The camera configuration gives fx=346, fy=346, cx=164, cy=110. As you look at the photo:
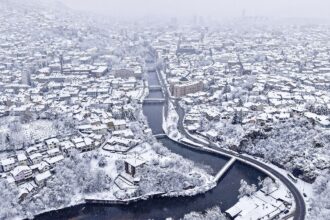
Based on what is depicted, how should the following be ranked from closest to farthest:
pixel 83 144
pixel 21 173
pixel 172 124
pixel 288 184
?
pixel 288 184, pixel 21 173, pixel 83 144, pixel 172 124

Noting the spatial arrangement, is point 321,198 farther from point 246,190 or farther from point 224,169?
point 224,169

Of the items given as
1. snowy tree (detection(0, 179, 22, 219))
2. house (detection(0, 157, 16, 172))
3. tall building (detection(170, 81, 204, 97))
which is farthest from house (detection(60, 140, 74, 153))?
tall building (detection(170, 81, 204, 97))

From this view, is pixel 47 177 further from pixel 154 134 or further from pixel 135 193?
pixel 154 134

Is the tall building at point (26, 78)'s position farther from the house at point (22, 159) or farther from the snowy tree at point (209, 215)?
the snowy tree at point (209, 215)

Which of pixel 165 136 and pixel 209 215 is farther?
pixel 165 136

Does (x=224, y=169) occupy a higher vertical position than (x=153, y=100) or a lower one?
lower

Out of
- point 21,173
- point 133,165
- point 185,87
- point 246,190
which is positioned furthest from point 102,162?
point 185,87

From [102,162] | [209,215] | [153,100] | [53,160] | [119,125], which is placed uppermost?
[119,125]

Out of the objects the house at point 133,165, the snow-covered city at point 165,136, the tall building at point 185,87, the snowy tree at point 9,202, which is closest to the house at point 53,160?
the snow-covered city at point 165,136

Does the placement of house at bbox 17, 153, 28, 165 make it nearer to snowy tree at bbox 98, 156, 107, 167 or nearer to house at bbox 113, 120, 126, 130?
snowy tree at bbox 98, 156, 107, 167
